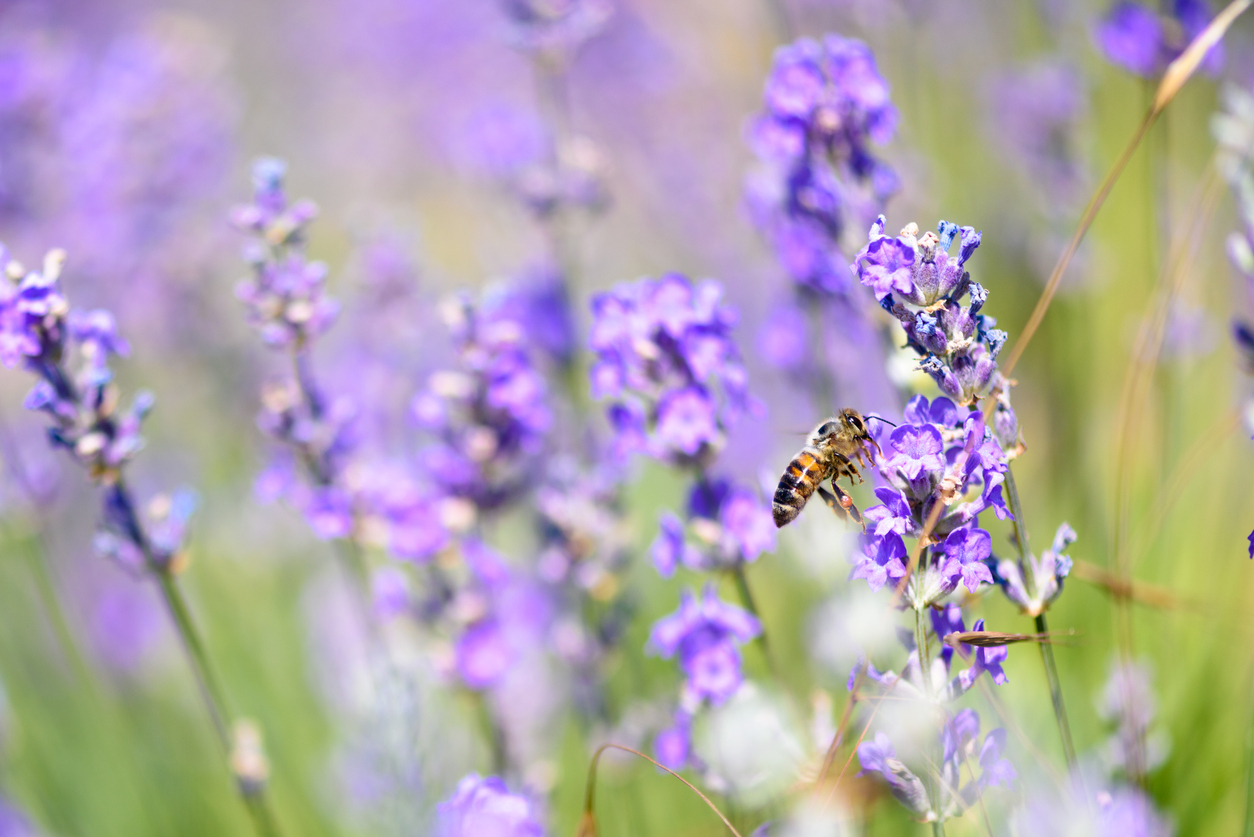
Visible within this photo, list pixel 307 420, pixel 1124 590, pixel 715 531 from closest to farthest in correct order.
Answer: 1. pixel 1124 590
2. pixel 715 531
3. pixel 307 420

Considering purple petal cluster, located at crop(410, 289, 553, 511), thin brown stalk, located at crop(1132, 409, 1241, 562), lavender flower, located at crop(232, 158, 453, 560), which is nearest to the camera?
thin brown stalk, located at crop(1132, 409, 1241, 562)

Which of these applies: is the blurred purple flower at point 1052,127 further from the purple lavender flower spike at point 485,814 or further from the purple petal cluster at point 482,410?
the purple lavender flower spike at point 485,814

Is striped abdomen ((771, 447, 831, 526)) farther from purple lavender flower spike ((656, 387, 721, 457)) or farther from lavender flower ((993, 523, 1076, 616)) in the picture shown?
lavender flower ((993, 523, 1076, 616))

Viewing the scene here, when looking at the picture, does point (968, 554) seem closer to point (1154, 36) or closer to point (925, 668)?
point (925, 668)

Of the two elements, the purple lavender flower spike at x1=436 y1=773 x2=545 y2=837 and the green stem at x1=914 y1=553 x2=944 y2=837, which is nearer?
the green stem at x1=914 y1=553 x2=944 y2=837

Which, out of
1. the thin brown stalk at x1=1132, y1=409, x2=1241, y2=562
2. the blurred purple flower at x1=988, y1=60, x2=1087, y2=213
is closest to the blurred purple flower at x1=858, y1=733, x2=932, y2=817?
the thin brown stalk at x1=1132, y1=409, x2=1241, y2=562

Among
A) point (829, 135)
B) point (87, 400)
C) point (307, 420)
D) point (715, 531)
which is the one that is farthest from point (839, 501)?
point (87, 400)
